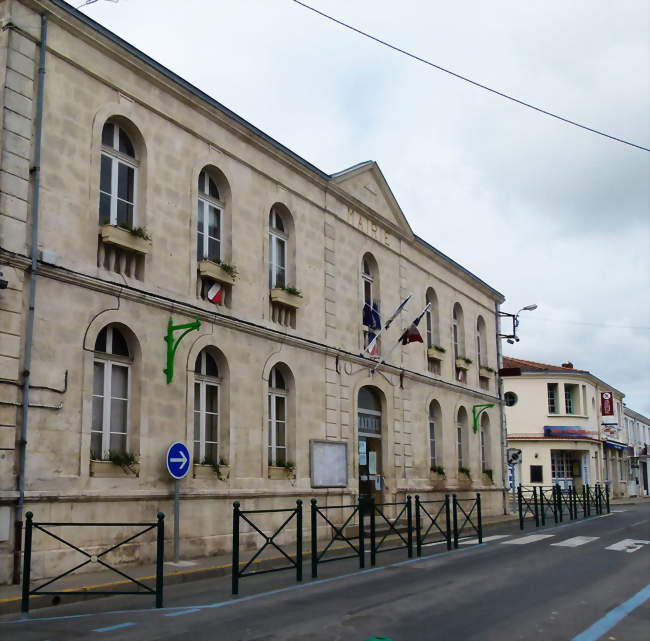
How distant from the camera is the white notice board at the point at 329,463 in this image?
17.7 meters

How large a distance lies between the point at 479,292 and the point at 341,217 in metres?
10.7

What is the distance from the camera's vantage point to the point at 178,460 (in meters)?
13.2

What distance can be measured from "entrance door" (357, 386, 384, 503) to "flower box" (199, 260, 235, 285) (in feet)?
19.7

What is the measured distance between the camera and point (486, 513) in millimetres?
26969

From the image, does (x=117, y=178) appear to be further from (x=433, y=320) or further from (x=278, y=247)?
(x=433, y=320)

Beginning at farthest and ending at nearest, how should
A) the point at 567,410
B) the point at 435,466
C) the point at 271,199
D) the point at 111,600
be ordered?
the point at 567,410 → the point at 435,466 → the point at 271,199 → the point at 111,600

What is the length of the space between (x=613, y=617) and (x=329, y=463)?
10030mm

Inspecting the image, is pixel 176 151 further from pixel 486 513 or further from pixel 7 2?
pixel 486 513

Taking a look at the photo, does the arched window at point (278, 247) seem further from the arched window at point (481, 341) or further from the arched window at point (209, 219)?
the arched window at point (481, 341)

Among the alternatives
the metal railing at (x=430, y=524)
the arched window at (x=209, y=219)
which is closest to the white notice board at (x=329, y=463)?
the metal railing at (x=430, y=524)

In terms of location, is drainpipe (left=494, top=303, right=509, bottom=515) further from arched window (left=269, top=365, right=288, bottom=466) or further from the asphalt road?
the asphalt road

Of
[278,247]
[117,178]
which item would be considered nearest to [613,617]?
[117,178]

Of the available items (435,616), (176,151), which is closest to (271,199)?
(176,151)

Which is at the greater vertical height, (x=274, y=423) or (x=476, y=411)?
(x=476, y=411)
